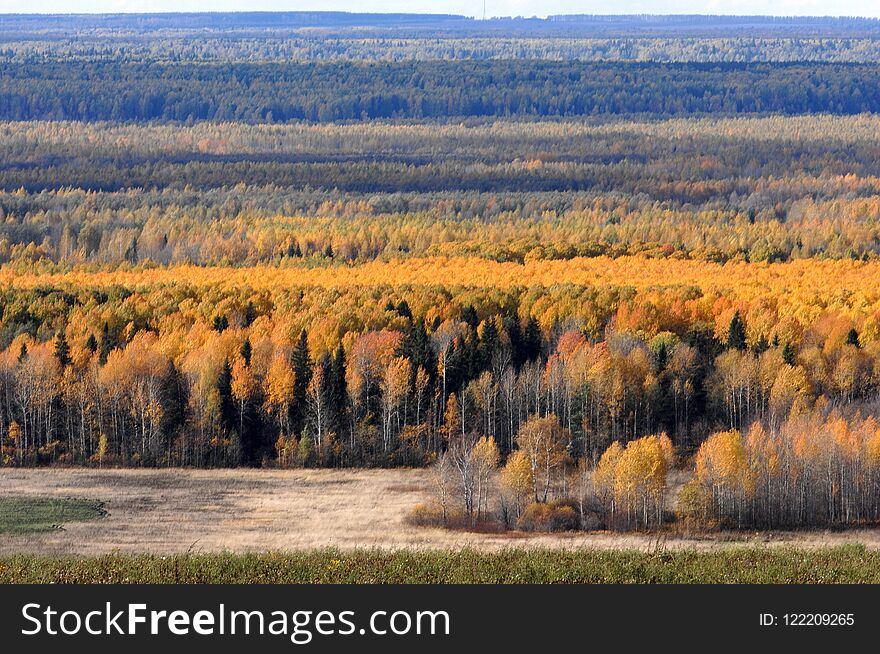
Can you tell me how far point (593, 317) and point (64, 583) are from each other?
47.9 m

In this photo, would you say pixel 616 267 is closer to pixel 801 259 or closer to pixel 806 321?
pixel 801 259

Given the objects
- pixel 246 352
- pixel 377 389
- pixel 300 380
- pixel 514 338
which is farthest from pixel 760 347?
pixel 246 352

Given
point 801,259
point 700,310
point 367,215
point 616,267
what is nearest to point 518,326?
point 700,310

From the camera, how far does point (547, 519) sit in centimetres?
6106

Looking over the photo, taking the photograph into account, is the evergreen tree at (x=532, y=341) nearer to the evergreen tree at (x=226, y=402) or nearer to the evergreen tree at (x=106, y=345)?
the evergreen tree at (x=226, y=402)

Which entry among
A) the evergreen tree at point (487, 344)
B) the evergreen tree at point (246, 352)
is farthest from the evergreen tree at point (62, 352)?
the evergreen tree at point (487, 344)

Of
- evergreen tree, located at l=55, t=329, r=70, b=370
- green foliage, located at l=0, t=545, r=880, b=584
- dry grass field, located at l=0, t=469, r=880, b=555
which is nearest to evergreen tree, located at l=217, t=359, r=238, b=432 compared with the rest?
dry grass field, located at l=0, t=469, r=880, b=555

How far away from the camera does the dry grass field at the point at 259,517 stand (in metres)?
57.9

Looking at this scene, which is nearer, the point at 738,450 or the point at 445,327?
the point at 738,450

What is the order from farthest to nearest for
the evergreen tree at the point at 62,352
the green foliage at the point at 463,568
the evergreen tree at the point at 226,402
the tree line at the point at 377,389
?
the evergreen tree at the point at 62,352, the evergreen tree at the point at 226,402, the tree line at the point at 377,389, the green foliage at the point at 463,568

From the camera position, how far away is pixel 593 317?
286 feet

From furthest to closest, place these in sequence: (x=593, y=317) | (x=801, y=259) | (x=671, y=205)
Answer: (x=671, y=205) < (x=801, y=259) < (x=593, y=317)

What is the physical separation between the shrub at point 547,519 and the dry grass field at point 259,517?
0.85m

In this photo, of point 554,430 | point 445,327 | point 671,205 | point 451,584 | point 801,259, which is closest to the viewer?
point 451,584
